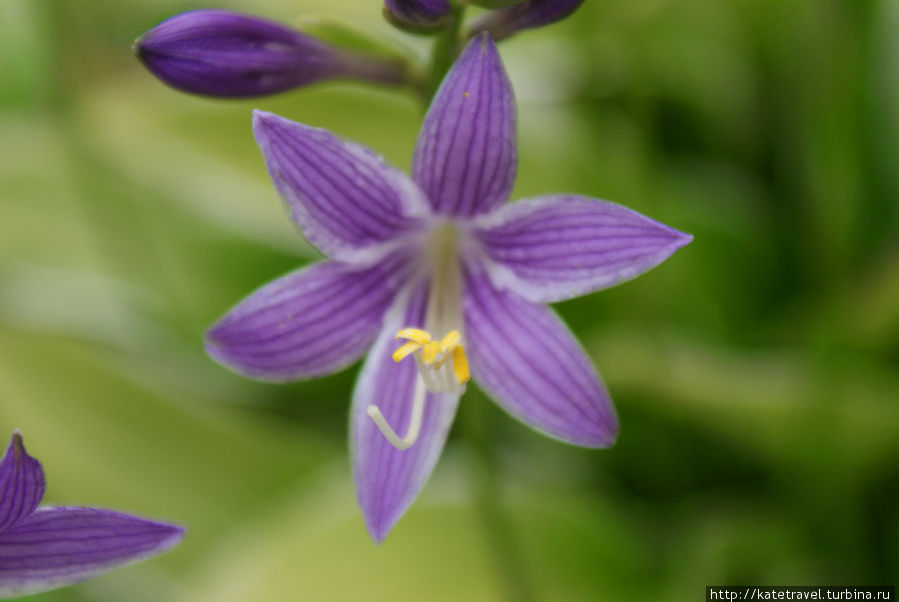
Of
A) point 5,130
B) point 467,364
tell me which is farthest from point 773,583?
point 5,130

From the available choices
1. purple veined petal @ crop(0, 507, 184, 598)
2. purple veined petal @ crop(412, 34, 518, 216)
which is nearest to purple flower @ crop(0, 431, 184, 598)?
purple veined petal @ crop(0, 507, 184, 598)

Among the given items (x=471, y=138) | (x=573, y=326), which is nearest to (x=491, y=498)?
(x=471, y=138)

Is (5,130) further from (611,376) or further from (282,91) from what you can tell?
(611,376)

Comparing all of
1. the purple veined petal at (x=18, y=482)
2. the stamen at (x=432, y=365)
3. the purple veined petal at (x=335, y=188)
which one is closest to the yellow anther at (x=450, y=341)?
the stamen at (x=432, y=365)

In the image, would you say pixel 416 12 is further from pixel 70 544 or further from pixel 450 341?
pixel 70 544

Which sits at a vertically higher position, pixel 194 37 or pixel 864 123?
pixel 864 123
